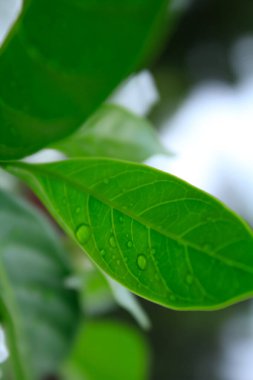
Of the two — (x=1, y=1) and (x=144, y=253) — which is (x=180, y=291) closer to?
(x=144, y=253)

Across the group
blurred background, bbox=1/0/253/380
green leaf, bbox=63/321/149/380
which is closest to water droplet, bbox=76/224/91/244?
green leaf, bbox=63/321/149/380

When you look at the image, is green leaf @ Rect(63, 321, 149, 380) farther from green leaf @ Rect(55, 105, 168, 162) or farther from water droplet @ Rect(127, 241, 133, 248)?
water droplet @ Rect(127, 241, 133, 248)

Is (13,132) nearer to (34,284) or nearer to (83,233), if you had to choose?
(83,233)

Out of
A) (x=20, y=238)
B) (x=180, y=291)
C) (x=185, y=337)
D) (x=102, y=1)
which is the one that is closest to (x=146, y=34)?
(x=102, y=1)

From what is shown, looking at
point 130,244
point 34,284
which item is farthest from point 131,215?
point 34,284

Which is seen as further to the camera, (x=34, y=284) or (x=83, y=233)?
(x=34, y=284)
